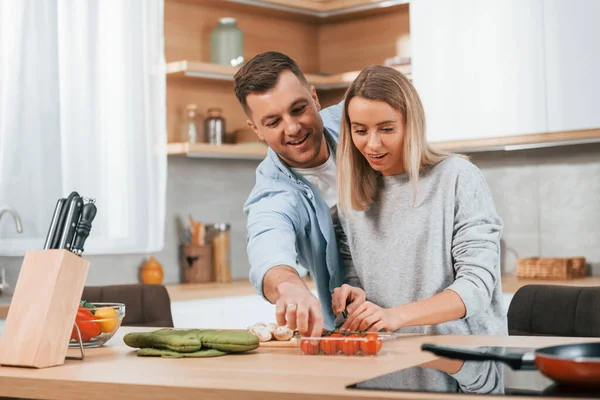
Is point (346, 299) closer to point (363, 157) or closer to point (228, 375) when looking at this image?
point (363, 157)

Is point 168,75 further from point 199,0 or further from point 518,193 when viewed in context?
point 518,193

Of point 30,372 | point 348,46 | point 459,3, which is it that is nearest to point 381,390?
point 30,372

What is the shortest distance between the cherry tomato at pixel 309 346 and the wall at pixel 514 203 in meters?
2.74

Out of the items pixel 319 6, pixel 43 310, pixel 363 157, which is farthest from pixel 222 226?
pixel 43 310

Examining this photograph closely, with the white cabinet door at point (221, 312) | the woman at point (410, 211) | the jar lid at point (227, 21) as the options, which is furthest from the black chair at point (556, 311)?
the jar lid at point (227, 21)

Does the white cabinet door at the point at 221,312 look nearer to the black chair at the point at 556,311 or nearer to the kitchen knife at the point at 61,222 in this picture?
the black chair at the point at 556,311

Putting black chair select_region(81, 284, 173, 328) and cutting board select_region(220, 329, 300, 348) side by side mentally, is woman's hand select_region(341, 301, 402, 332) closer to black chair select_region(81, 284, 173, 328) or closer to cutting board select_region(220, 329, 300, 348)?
cutting board select_region(220, 329, 300, 348)

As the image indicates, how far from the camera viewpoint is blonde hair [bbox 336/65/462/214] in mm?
2119

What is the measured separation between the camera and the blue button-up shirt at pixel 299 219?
2.31 m

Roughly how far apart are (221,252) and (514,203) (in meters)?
1.50

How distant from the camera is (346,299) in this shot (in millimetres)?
2004

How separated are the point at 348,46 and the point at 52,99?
6.14ft

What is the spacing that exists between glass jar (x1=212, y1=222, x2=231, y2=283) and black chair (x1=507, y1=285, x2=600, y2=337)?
238cm

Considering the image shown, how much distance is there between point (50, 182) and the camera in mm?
4023
